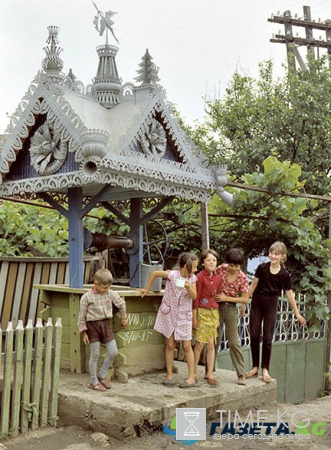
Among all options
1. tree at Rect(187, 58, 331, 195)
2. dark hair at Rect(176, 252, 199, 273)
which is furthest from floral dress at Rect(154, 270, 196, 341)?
tree at Rect(187, 58, 331, 195)

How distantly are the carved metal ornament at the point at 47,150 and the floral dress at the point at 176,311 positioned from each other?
161 cm

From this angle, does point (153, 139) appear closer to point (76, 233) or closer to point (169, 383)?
point (76, 233)

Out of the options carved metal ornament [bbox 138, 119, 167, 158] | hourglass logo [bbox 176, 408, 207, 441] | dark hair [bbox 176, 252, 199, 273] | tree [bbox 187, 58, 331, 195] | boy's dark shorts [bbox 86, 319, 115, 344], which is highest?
tree [bbox 187, 58, 331, 195]

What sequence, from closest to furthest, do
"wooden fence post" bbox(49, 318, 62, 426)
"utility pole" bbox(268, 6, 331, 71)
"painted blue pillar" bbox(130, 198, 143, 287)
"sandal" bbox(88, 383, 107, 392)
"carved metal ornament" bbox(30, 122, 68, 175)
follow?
"wooden fence post" bbox(49, 318, 62, 426) < "sandal" bbox(88, 383, 107, 392) < "carved metal ornament" bbox(30, 122, 68, 175) < "painted blue pillar" bbox(130, 198, 143, 287) < "utility pole" bbox(268, 6, 331, 71)

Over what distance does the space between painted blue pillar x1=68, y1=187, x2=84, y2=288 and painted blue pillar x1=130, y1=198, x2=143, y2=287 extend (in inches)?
36.8

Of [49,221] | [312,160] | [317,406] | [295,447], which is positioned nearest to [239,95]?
[312,160]

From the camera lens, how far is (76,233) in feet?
19.8

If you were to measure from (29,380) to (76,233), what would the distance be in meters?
1.54

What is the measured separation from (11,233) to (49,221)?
0.70 metres

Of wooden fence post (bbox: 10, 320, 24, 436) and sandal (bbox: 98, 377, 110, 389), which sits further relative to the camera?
sandal (bbox: 98, 377, 110, 389)

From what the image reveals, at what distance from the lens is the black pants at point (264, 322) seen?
6.70m

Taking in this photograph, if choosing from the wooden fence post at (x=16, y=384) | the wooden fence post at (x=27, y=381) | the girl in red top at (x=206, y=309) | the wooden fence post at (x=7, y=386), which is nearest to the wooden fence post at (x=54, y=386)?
the wooden fence post at (x=27, y=381)

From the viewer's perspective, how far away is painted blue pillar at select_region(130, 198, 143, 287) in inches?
272

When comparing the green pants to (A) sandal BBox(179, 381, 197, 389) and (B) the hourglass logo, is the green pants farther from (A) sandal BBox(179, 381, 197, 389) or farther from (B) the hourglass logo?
(B) the hourglass logo
